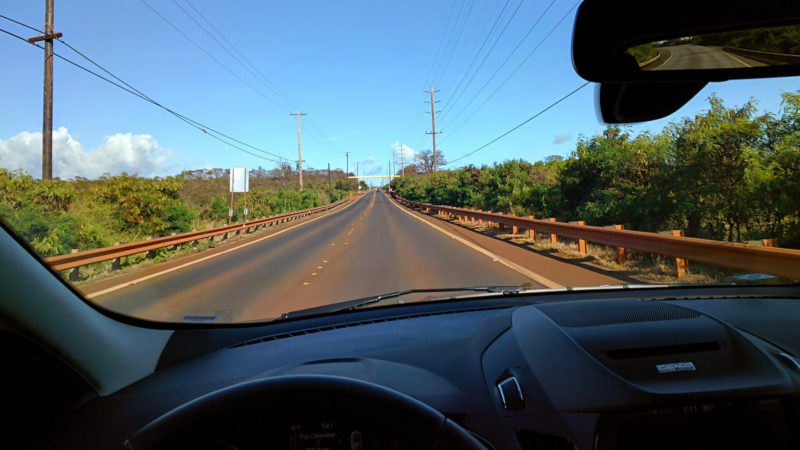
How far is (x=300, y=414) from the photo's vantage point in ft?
4.76

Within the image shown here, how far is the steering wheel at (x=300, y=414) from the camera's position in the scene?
4.57 ft

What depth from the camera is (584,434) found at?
1.78 metres

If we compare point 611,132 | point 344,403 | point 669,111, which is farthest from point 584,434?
point 611,132

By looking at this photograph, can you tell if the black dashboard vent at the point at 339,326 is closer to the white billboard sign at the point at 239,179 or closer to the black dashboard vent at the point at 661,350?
the black dashboard vent at the point at 661,350

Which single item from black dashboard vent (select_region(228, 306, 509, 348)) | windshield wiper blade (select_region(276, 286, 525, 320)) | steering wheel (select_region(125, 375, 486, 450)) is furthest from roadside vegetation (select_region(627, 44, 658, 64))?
windshield wiper blade (select_region(276, 286, 525, 320))

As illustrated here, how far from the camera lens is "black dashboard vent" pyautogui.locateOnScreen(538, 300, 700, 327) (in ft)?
7.89

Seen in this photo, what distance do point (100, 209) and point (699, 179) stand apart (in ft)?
41.9

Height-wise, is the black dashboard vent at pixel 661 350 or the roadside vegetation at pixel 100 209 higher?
the roadside vegetation at pixel 100 209

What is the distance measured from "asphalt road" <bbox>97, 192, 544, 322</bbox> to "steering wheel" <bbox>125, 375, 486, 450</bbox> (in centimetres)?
348

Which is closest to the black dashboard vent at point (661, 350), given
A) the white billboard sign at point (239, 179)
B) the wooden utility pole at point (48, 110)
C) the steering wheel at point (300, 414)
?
the steering wheel at point (300, 414)

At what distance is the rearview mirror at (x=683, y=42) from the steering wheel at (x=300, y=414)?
5.31 feet

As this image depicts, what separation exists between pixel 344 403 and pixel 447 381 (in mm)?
1025

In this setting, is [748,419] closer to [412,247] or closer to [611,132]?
[412,247]

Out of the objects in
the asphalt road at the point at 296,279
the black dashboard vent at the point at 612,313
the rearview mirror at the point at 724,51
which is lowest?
the asphalt road at the point at 296,279
